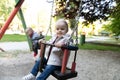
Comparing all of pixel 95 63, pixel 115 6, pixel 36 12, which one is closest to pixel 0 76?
pixel 95 63

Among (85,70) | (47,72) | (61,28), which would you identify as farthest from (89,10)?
(47,72)

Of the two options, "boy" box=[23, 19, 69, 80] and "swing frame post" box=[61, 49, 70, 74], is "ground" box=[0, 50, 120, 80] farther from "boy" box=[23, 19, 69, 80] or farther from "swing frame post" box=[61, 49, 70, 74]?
"swing frame post" box=[61, 49, 70, 74]

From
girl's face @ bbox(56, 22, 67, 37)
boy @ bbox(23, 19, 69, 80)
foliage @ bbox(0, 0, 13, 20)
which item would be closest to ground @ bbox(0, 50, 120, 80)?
boy @ bbox(23, 19, 69, 80)

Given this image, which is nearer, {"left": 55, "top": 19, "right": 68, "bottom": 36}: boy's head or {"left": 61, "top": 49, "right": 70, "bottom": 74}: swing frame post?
{"left": 61, "top": 49, "right": 70, "bottom": 74}: swing frame post

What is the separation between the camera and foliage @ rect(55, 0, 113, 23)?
10550 mm

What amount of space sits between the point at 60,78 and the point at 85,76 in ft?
8.17

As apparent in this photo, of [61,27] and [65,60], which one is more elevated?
[61,27]

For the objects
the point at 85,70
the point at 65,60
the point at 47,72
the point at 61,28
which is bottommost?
the point at 85,70

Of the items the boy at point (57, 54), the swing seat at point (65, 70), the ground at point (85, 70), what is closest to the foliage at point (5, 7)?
the ground at point (85, 70)

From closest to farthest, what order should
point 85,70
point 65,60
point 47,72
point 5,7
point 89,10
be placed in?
1. point 65,60
2. point 47,72
3. point 85,70
4. point 89,10
5. point 5,7

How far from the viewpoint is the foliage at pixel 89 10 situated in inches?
415

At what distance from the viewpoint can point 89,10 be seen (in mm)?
10891

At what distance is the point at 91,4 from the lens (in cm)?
1077

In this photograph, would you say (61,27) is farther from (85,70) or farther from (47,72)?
(85,70)
